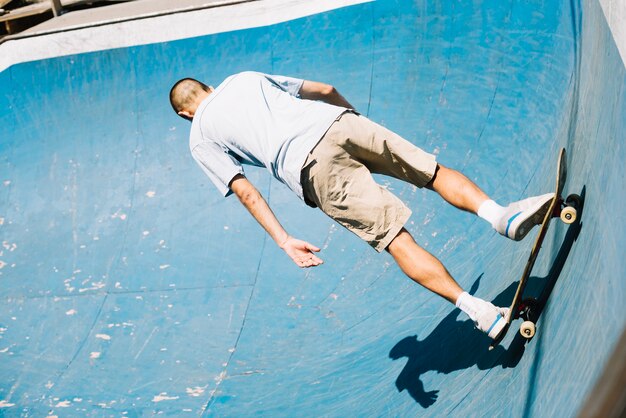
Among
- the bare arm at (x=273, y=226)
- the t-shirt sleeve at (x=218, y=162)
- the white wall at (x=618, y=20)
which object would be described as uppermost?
the white wall at (x=618, y=20)

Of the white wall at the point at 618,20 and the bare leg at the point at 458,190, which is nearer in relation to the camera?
the white wall at the point at 618,20

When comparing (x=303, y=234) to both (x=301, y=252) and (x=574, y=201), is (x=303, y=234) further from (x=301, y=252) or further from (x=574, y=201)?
(x=574, y=201)

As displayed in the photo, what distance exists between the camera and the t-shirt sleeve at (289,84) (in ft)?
14.4

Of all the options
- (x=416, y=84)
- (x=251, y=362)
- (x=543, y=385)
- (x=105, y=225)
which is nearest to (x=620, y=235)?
(x=543, y=385)

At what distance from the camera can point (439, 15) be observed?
6.70 meters

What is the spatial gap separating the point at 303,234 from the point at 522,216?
2.91 m

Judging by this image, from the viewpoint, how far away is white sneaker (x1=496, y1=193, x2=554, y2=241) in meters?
3.51

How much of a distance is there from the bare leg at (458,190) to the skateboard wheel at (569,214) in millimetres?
344

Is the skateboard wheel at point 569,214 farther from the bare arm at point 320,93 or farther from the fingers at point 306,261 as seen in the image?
the bare arm at point 320,93

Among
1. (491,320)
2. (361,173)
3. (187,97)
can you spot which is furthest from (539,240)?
(187,97)

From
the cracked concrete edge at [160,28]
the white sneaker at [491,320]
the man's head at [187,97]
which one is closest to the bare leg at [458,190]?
the white sneaker at [491,320]

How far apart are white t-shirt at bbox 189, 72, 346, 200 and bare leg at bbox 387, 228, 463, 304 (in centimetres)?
56

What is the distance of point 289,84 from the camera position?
4441 millimetres

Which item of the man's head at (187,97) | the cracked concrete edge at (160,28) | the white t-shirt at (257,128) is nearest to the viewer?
the white t-shirt at (257,128)
